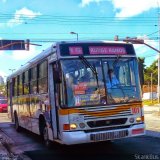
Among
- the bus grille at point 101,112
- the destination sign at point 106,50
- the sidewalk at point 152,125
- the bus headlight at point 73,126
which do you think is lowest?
the sidewalk at point 152,125

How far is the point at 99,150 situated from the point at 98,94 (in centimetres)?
214

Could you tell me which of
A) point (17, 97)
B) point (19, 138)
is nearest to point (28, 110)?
point (19, 138)

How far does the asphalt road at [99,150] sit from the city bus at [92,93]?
1.70ft

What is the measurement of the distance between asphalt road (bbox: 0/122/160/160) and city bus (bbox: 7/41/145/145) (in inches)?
20.4

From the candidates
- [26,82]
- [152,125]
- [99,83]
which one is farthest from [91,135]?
[152,125]

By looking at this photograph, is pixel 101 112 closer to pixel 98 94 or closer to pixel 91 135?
pixel 98 94

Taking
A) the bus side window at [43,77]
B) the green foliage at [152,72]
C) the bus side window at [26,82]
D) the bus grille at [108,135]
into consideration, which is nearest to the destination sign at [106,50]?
the bus side window at [43,77]

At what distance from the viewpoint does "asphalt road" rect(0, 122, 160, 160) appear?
446 inches

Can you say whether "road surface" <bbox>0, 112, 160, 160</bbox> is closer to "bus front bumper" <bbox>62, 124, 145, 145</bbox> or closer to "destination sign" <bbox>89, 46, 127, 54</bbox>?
"bus front bumper" <bbox>62, 124, 145, 145</bbox>

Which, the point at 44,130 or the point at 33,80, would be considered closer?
the point at 44,130

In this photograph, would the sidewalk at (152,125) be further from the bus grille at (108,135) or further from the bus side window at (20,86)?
the bus side window at (20,86)

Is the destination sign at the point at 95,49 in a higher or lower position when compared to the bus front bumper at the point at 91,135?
higher

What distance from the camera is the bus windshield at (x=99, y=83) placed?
441 inches

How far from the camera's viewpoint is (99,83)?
37.3 ft
